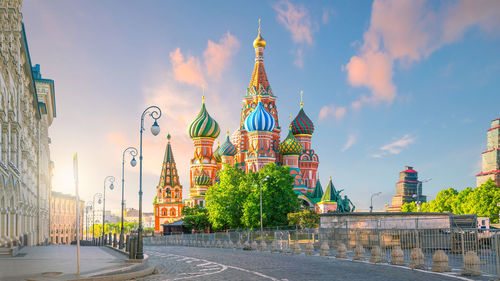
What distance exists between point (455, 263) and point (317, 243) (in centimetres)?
1357

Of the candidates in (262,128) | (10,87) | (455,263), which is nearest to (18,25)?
(10,87)

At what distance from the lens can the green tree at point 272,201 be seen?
61.1m

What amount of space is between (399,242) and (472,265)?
270 inches

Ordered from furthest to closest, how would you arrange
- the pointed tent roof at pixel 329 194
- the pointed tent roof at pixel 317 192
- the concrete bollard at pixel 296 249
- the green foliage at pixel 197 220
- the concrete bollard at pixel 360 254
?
1. the pointed tent roof at pixel 317 192
2. the pointed tent roof at pixel 329 194
3. the green foliage at pixel 197 220
4. the concrete bollard at pixel 296 249
5. the concrete bollard at pixel 360 254

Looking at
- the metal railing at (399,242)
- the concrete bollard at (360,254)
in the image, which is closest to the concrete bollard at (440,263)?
the metal railing at (399,242)

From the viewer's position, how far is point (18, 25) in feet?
102

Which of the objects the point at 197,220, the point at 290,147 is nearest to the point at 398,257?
the point at 197,220

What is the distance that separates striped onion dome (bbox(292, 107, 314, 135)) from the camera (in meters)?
102

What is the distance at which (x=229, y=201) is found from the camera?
66438mm

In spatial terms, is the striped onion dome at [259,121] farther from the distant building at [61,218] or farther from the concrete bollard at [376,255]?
the distant building at [61,218]

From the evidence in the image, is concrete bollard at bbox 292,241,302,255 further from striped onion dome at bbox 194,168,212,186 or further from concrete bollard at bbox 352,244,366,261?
striped onion dome at bbox 194,168,212,186

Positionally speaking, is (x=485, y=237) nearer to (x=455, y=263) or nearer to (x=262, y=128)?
(x=455, y=263)

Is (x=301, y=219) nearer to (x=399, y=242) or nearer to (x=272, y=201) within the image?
(x=272, y=201)

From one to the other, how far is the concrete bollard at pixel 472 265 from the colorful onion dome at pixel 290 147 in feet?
258
